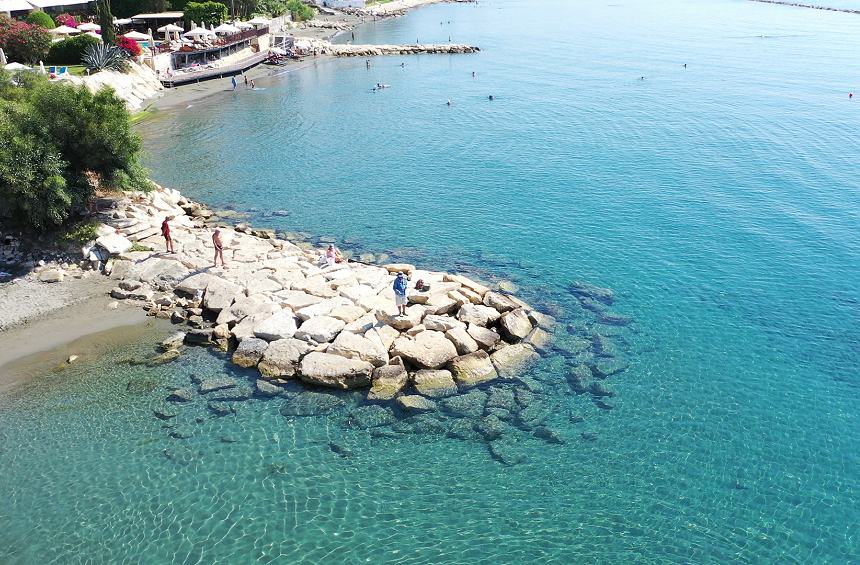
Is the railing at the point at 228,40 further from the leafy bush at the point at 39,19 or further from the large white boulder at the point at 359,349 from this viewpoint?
the large white boulder at the point at 359,349

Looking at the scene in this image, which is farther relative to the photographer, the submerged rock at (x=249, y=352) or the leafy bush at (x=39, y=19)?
the leafy bush at (x=39, y=19)

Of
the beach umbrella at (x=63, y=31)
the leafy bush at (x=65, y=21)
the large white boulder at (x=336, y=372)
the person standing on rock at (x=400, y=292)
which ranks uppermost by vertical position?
the leafy bush at (x=65, y=21)

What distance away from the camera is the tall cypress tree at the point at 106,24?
237 feet

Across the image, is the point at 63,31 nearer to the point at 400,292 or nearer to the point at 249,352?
the point at 249,352

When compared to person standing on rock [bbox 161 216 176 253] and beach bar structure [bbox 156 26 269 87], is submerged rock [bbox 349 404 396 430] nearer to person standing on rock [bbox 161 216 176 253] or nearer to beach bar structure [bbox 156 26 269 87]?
person standing on rock [bbox 161 216 176 253]

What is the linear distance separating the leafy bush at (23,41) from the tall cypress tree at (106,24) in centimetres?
599

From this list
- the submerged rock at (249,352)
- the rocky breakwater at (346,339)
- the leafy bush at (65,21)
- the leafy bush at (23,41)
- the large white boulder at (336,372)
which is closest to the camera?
the rocky breakwater at (346,339)

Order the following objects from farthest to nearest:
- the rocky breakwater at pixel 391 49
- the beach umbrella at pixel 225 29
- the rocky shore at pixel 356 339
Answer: the rocky breakwater at pixel 391 49 < the beach umbrella at pixel 225 29 < the rocky shore at pixel 356 339

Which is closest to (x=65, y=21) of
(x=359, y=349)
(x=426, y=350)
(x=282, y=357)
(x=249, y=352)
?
(x=249, y=352)

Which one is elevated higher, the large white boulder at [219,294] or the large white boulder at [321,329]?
the large white boulder at [219,294]

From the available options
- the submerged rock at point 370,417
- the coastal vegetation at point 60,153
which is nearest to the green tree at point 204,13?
the coastal vegetation at point 60,153

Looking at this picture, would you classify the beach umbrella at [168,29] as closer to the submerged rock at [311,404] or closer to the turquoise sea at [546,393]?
the turquoise sea at [546,393]

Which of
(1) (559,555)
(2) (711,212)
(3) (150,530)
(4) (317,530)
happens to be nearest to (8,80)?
(3) (150,530)

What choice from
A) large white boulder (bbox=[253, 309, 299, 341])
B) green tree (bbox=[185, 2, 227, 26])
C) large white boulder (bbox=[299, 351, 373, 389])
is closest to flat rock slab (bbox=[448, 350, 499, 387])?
large white boulder (bbox=[299, 351, 373, 389])
